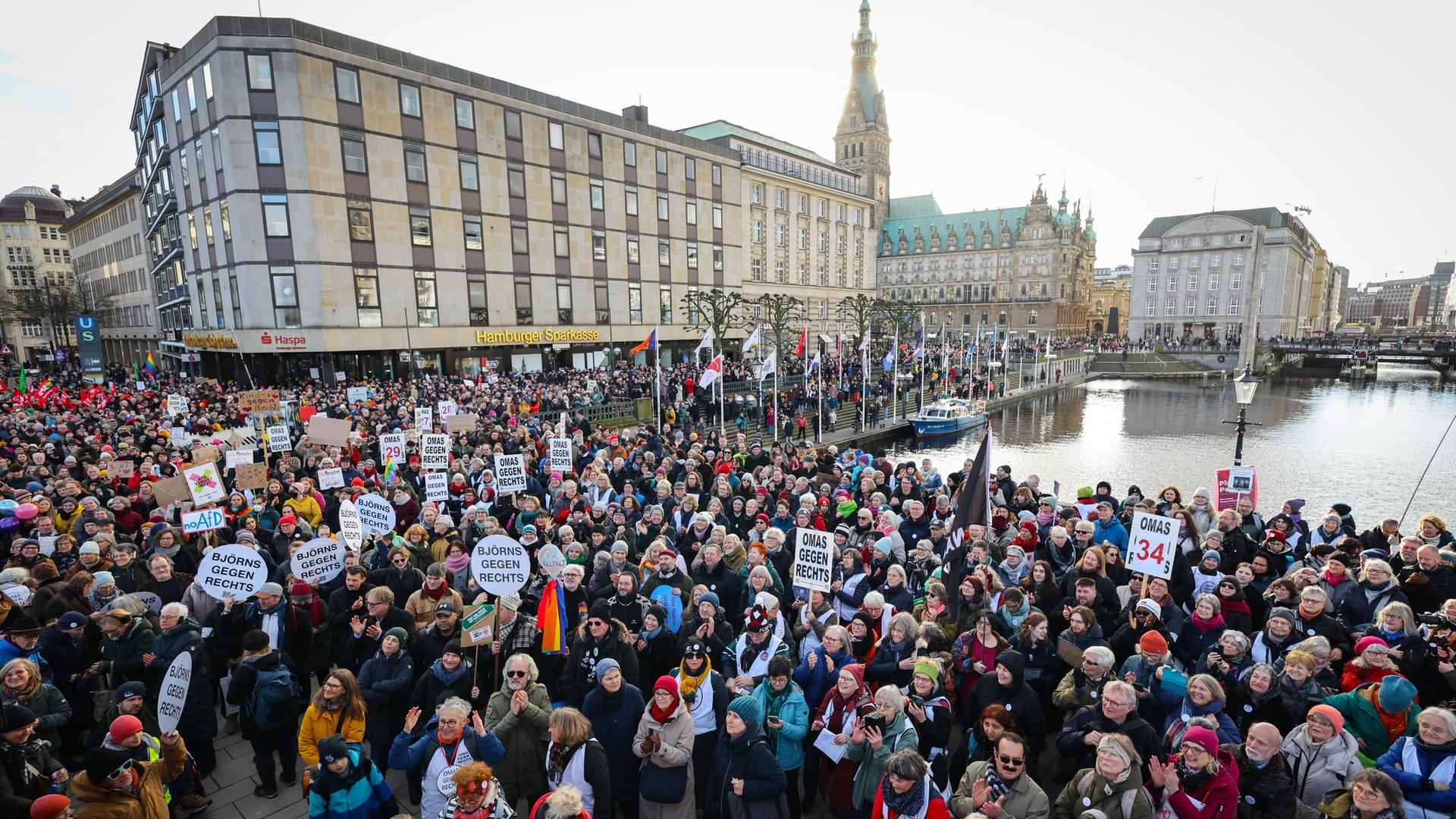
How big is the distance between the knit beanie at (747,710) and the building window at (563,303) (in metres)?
40.8

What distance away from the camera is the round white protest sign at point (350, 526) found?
9312mm

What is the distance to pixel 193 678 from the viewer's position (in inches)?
224

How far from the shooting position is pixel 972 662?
6.01 meters

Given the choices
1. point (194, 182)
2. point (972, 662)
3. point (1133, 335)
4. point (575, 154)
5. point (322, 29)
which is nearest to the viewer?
point (972, 662)

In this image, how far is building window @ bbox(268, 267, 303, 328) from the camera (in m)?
32.5

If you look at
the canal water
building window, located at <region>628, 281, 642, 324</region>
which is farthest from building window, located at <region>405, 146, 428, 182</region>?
the canal water

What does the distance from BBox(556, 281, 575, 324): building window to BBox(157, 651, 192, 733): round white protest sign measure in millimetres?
39070

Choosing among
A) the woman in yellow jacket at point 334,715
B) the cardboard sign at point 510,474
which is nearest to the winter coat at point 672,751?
the woman in yellow jacket at point 334,715

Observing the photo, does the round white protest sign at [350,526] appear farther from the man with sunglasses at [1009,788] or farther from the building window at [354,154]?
the building window at [354,154]

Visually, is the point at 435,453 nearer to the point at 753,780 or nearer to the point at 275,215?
the point at 753,780

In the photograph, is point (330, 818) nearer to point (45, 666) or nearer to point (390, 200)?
point (45, 666)

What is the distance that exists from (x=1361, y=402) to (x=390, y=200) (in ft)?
229

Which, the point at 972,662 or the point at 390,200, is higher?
the point at 390,200

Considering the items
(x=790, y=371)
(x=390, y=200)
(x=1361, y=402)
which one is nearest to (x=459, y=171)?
(x=390, y=200)
